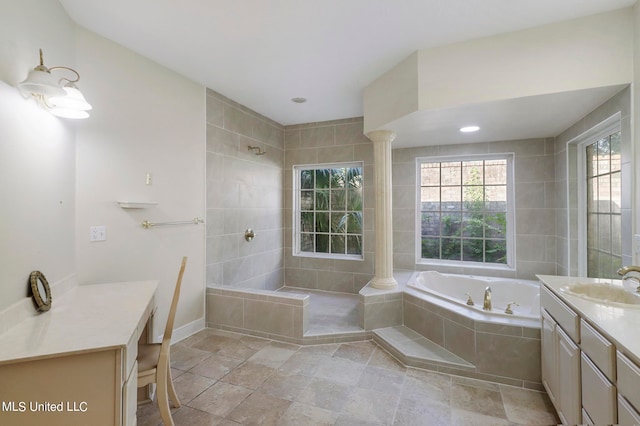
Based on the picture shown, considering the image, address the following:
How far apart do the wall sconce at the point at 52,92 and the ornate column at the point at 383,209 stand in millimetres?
2459

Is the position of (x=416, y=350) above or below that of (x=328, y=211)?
below

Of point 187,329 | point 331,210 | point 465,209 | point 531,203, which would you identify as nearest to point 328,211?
point 331,210

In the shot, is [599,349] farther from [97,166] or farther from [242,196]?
[242,196]

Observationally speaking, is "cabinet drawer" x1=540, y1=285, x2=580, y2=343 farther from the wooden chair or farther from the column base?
the wooden chair

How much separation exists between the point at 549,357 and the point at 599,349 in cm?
80

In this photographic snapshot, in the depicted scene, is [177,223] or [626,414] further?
[177,223]

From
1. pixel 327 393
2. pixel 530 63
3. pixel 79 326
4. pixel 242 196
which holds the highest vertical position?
pixel 530 63

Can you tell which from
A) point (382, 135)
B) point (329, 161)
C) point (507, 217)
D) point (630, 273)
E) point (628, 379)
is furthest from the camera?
point (329, 161)

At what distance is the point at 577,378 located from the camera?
152 centimetres

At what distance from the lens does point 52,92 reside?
1581mm

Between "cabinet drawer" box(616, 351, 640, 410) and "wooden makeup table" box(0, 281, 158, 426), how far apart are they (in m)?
1.86

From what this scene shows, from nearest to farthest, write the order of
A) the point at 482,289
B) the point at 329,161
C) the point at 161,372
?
the point at 161,372, the point at 482,289, the point at 329,161

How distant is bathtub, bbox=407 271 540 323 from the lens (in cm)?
319

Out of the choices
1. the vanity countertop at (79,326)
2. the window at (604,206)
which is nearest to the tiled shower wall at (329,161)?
the window at (604,206)
